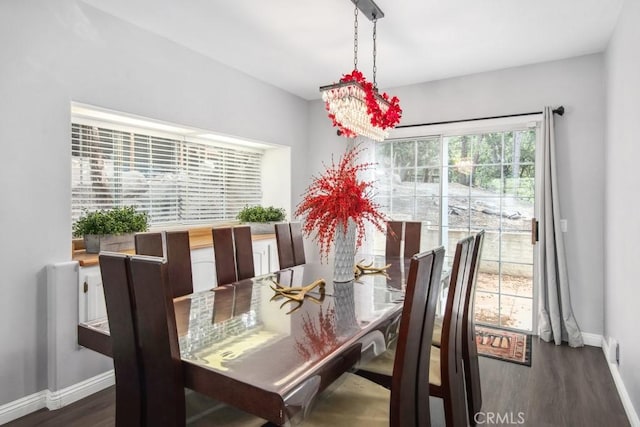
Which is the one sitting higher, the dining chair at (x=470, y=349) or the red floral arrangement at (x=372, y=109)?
the red floral arrangement at (x=372, y=109)

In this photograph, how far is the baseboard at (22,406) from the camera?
2.21 meters

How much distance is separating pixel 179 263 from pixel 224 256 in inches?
14.1

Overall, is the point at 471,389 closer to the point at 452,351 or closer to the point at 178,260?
the point at 452,351

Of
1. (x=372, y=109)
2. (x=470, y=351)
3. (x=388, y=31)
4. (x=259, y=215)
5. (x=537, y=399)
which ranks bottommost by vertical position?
(x=537, y=399)

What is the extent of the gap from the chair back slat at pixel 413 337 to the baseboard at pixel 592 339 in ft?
8.76

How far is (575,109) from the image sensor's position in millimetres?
3393

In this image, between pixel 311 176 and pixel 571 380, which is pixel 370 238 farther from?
pixel 571 380

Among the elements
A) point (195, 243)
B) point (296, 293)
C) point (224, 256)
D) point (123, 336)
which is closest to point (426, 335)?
point (296, 293)

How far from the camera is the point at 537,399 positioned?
95.7 inches

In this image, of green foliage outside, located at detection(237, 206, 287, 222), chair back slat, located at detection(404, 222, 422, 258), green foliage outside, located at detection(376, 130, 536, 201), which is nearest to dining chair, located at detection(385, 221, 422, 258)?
chair back slat, located at detection(404, 222, 422, 258)

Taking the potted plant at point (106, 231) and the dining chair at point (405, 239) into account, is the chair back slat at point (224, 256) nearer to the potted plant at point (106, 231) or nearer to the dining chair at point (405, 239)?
the potted plant at point (106, 231)

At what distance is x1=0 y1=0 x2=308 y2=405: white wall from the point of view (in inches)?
87.5

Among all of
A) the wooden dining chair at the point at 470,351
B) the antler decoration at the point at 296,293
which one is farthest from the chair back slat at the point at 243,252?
the wooden dining chair at the point at 470,351

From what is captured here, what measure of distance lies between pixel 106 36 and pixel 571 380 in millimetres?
4051
